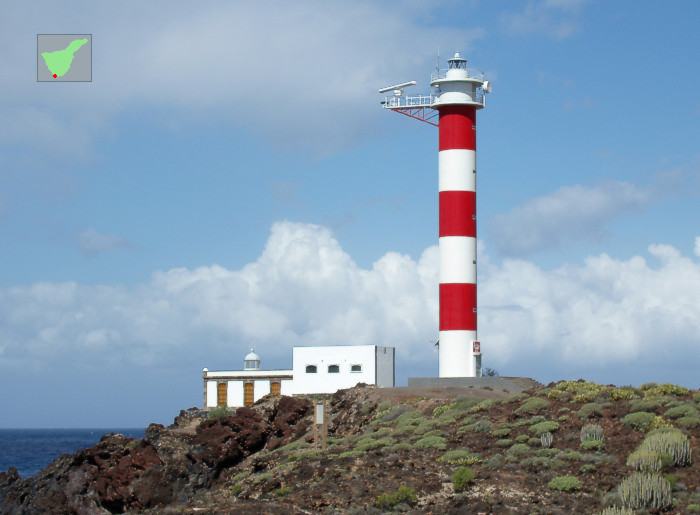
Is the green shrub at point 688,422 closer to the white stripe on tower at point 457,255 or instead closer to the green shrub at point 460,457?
the green shrub at point 460,457

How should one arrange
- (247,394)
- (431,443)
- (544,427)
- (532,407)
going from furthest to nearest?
(247,394), (532,407), (431,443), (544,427)

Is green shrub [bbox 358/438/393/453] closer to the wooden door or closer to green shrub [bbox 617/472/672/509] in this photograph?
green shrub [bbox 617/472/672/509]

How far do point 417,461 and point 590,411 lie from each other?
7.58 meters

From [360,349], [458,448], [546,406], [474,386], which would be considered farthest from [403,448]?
[360,349]

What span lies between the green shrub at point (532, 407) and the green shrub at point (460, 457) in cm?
502

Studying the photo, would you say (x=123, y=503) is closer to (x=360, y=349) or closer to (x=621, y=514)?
(x=621, y=514)

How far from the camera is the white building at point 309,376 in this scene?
59781 millimetres

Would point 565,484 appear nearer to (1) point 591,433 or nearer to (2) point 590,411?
(1) point 591,433

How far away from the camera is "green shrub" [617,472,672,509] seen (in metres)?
27.8

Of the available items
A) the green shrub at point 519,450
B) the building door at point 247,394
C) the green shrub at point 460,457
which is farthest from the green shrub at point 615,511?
the building door at point 247,394

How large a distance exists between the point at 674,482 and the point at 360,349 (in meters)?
32.2

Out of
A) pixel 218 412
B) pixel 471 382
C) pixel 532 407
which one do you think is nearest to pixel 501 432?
pixel 532 407

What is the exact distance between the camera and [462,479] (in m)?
30.1

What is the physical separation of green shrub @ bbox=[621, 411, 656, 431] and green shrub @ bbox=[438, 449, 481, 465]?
5790 millimetres
